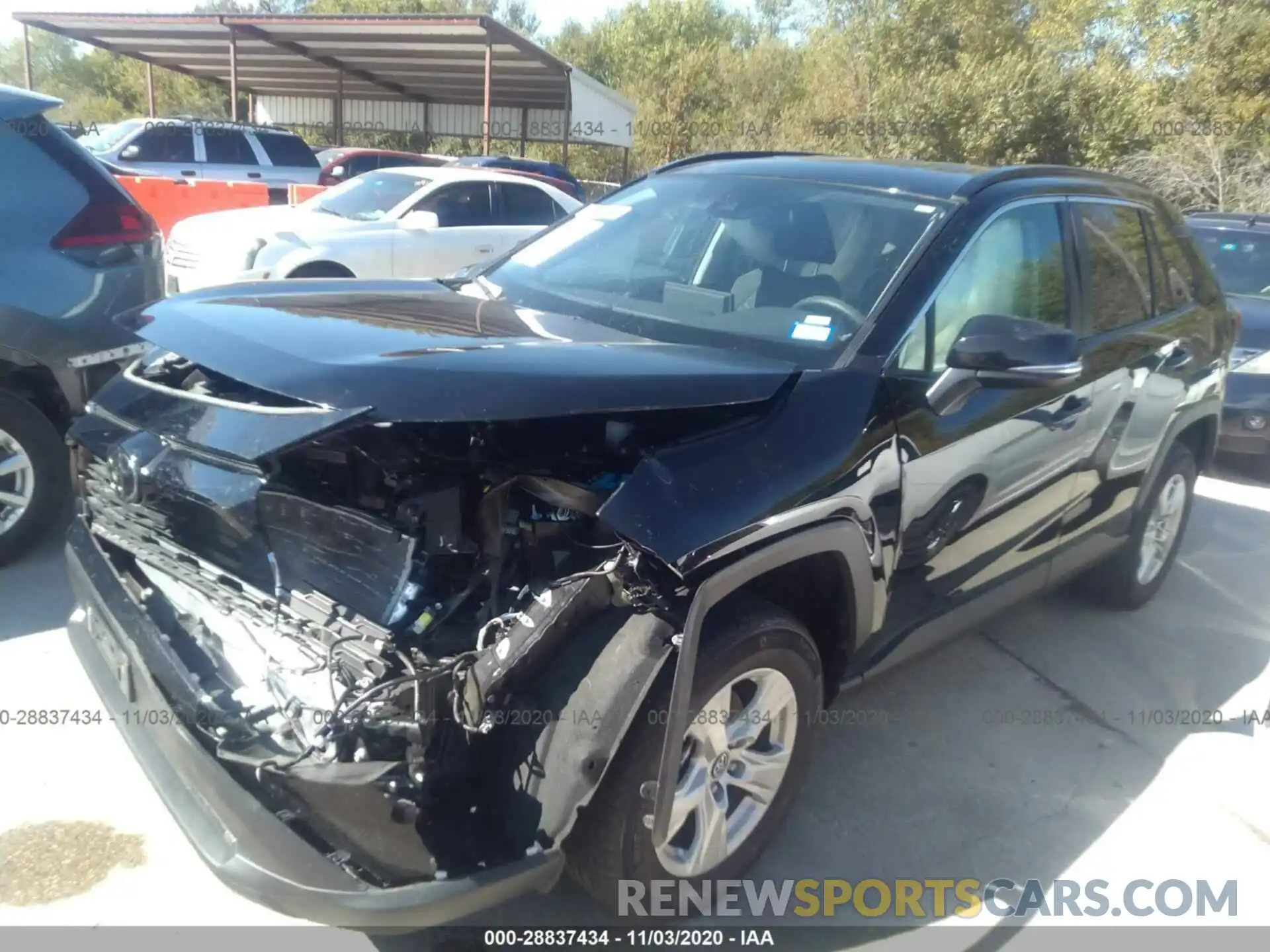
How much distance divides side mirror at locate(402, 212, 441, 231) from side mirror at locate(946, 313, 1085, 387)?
23.3ft

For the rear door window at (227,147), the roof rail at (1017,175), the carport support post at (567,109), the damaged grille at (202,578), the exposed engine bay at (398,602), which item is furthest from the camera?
the carport support post at (567,109)

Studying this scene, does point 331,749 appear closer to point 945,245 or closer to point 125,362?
point 945,245

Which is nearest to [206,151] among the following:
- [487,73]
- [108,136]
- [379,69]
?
[108,136]

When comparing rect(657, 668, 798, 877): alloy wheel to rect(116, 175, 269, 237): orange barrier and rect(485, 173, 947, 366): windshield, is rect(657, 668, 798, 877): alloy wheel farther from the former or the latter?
rect(116, 175, 269, 237): orange barrier

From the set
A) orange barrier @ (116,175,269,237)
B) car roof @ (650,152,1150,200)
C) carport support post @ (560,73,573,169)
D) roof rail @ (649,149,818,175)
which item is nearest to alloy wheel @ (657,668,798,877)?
car roof @ (650,152,1150,200)

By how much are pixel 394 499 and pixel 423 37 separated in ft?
61.6

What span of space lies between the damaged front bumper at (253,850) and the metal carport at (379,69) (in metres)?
16.6

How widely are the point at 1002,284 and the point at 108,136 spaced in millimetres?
15052

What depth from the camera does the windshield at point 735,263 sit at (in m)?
3.11

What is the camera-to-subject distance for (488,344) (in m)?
2.53

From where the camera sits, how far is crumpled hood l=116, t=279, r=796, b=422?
7.18 ft

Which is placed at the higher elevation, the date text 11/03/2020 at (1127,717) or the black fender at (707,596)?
the black fender at (707,596)

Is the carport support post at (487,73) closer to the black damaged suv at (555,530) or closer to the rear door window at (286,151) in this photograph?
the rear door window at (286,151)

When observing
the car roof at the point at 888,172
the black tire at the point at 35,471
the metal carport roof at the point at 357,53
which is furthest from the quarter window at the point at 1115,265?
the metal carport roof at the point at 357,53
